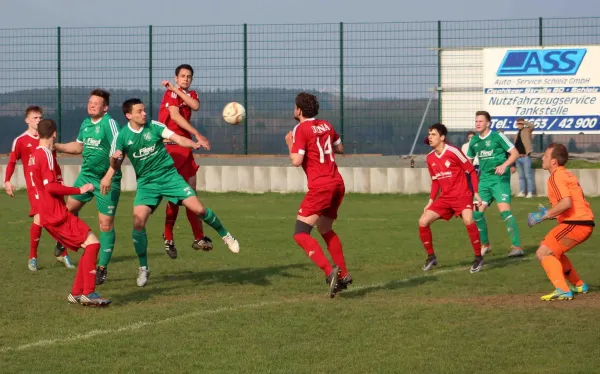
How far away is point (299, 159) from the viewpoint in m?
10.6

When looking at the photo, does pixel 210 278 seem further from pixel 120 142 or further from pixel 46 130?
pixel 46 130

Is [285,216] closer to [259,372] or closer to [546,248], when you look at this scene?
[546,248]

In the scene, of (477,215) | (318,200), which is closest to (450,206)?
(477,215)

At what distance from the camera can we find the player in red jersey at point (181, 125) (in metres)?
12.7

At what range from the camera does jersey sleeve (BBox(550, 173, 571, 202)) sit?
10453 millimetres

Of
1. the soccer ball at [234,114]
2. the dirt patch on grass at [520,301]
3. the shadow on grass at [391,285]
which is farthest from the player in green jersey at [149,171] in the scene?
the dirt patch on grass at [520,301]

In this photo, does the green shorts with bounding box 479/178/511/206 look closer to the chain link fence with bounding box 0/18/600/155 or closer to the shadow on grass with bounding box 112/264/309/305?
the shadow on grass with bounding box 112/264/309/305

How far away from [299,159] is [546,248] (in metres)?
2.68

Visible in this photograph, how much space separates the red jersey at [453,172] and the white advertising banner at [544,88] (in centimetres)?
1440

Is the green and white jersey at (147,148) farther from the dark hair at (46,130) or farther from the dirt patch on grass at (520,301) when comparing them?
the dirt patch on grass at (520,301)

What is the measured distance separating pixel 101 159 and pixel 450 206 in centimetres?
442

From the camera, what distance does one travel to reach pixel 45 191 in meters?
10.0

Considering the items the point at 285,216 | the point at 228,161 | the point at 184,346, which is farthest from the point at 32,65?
the point at 184,346

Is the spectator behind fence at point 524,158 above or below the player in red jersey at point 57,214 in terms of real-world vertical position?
above
